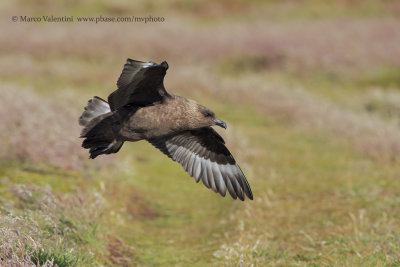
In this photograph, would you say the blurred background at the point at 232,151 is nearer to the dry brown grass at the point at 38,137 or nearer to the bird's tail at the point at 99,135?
the dry brown grass at the point at 38,137

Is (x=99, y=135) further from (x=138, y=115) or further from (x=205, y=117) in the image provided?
(x=205, y=117)

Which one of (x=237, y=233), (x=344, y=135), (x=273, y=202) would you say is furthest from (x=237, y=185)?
(x=344, y=135)

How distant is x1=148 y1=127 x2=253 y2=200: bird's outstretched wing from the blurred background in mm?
535

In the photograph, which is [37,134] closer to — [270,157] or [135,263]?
[135,263]

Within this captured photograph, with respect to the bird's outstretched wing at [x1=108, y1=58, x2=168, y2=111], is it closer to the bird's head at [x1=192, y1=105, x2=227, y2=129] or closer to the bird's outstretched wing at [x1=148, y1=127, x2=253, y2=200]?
the bird's head at [x1=192, y1=105, x2=227, y2=129]

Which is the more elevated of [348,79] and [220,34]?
[220,34]

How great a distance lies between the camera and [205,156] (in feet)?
22.0

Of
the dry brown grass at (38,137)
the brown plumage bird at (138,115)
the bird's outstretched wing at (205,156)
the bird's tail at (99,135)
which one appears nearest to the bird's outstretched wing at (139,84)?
the brown plumage bird at (138,115)

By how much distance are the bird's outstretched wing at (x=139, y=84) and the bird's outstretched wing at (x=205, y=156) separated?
87cm

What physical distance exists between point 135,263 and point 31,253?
168 cm

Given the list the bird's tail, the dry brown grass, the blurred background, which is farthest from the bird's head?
the dry brown grass

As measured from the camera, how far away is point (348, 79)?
16.1 m

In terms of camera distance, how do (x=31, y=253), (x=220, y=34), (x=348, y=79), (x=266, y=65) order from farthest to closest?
(x=220, y=34)
(x=266, y=65)
(x=348, y=79)
(x=31, y=253)

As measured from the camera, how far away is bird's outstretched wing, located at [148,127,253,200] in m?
6.46
